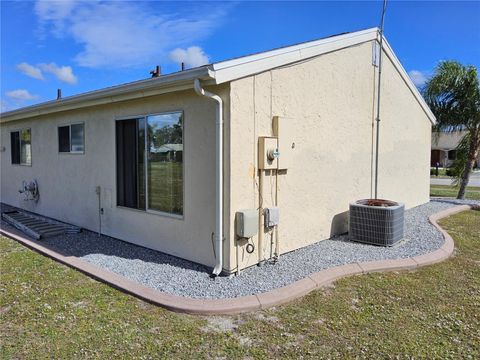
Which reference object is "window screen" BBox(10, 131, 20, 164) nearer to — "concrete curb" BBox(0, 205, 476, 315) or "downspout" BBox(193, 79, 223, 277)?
"concrete curb" BBox(0, 205, 476, 315)

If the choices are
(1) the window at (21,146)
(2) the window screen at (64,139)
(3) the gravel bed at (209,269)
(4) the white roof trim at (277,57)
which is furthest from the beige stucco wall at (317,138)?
(1) the window at (21,146)

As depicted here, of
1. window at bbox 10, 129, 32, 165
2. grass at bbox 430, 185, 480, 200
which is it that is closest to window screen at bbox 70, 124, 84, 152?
window at bbox 10, 129, 32, 165

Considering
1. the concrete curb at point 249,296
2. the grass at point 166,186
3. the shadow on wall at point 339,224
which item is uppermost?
the grass at point 166,186

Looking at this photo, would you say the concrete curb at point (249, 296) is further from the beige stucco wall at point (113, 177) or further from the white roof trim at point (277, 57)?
the white roof trim at point (277, 57)

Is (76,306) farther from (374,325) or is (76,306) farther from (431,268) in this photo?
(431,268)

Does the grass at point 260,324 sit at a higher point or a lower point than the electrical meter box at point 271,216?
lower

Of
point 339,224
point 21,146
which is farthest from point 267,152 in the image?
point 21,146

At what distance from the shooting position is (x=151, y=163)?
20.3 ft

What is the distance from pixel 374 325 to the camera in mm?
3678

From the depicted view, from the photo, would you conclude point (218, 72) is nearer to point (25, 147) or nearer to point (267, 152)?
point (267, 152)

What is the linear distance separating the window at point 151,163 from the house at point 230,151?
0.02 m

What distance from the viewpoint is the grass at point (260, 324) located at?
3.20m

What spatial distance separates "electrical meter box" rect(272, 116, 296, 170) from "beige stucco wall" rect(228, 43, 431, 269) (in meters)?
0.06

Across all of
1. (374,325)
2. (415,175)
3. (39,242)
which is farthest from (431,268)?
(39,242)
